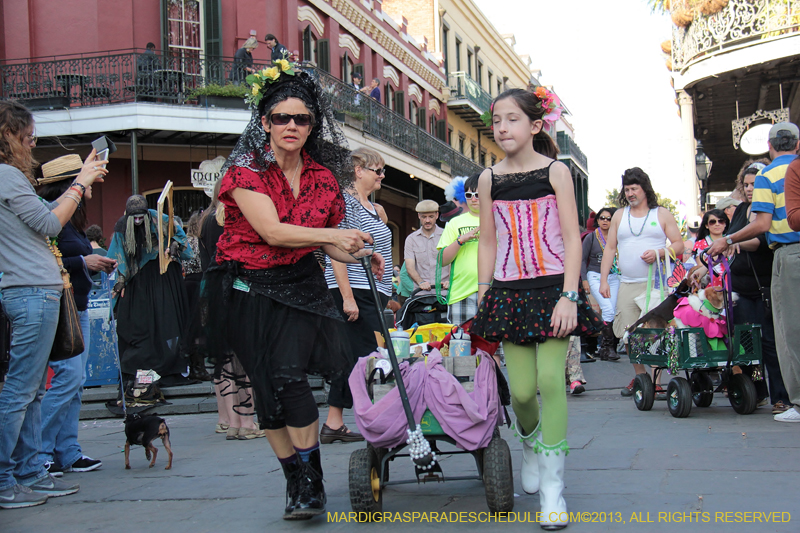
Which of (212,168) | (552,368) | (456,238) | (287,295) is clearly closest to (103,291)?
(456,238)

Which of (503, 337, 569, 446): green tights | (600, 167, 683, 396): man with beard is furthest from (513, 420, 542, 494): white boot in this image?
(600, 167, 683, 396): man with beard

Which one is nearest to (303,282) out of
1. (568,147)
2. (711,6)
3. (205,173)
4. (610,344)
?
(610,344)

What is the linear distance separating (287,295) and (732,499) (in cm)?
218

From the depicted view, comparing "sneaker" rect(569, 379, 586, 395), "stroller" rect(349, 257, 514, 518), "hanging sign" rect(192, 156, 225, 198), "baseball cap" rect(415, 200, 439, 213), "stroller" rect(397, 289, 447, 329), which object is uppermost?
"hanging sign" rect(192, 156, 225, 198)

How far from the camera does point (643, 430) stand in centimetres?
568

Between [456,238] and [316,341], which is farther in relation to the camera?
[456,238]

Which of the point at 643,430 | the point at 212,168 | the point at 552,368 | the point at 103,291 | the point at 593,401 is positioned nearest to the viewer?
the point at 552,368

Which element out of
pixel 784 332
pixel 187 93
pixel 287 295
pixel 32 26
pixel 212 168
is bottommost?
pixel 784 332

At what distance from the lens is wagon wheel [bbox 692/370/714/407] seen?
21.9 ft

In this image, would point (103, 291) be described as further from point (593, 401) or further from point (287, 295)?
point (287, 295)

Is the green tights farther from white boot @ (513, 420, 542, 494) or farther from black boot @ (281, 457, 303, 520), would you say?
black boot @ (281, 457, 303, 520)

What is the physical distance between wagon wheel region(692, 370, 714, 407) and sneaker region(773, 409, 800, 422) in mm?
837

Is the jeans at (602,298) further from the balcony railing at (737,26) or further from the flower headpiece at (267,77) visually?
the flower headpiece at (267,77)

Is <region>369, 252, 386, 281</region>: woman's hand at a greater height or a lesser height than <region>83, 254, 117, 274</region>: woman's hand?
lesser
